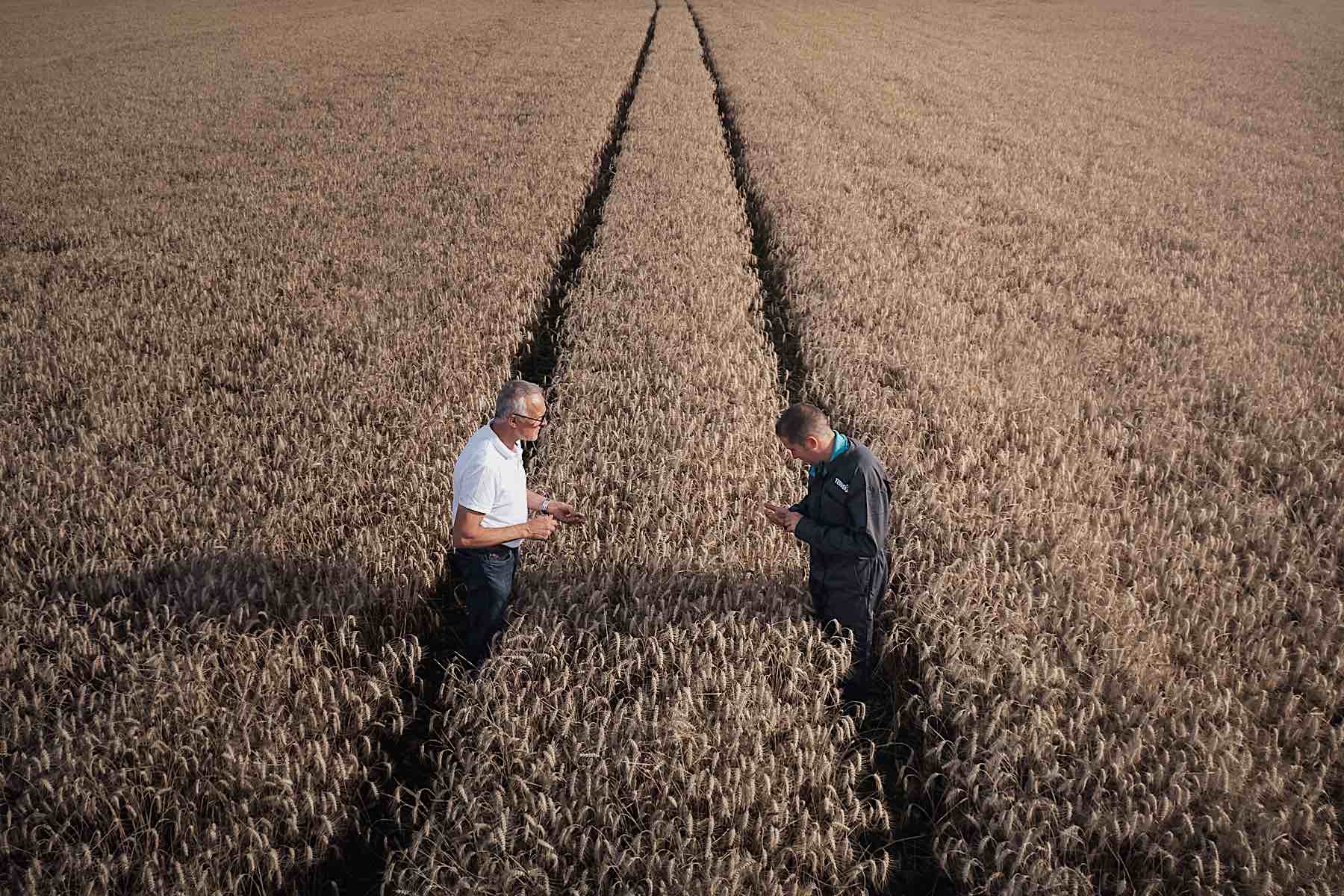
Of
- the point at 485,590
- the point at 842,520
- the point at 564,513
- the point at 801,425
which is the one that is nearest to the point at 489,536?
the point at 485,590

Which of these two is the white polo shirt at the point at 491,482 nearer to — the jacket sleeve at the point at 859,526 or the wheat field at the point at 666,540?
the wheat field at the point at 666,540

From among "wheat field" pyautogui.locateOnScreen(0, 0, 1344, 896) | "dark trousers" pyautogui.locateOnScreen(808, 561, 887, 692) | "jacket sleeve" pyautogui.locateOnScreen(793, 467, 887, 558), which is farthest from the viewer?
"dark trousers" pyautogui.locateOnScreen(808, 561, 887, 692)

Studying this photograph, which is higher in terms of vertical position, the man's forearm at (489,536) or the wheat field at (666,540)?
the man's forearm at (489,536)

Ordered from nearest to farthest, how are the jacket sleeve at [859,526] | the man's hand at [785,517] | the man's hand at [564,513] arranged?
the jacket sleeve at [859,526], the man's hand at [785,517], the man's hand at [564,513]

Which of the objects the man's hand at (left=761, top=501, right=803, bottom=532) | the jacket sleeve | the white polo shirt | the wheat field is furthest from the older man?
the jacket sleeve

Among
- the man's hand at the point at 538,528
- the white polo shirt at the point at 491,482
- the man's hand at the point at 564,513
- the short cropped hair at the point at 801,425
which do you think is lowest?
the man's hand at the point at 564,513

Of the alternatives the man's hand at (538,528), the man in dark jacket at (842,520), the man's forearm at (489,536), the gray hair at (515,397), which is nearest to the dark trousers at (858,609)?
the man in dark jacket at (842,520)

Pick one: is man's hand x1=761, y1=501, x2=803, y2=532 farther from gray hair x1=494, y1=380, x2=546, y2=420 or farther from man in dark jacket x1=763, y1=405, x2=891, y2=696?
gray hair x1=494, y1=380, x2=546, y2=420
